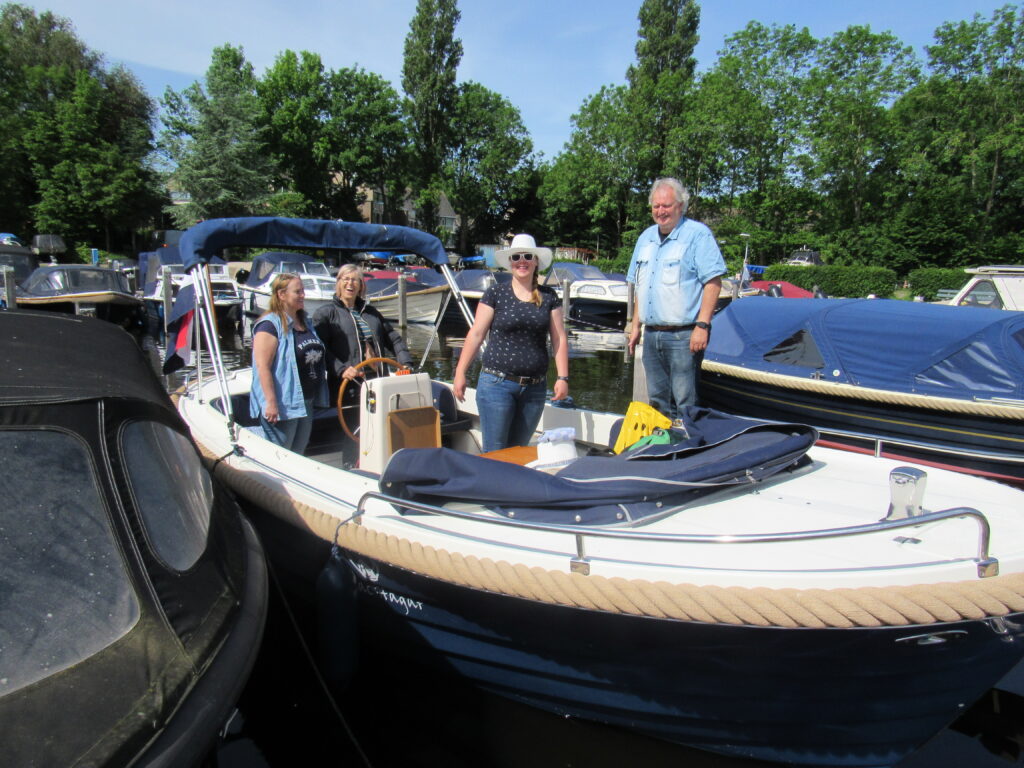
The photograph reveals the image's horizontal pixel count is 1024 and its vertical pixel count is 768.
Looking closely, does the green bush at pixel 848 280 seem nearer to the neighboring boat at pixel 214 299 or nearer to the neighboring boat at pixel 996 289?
the neighboring boat at pixel 996 289

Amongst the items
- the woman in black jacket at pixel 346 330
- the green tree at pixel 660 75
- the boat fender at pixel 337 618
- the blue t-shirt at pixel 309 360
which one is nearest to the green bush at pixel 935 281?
the green tree at pixel 660 75

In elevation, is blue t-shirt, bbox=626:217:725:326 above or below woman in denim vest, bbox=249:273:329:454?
above

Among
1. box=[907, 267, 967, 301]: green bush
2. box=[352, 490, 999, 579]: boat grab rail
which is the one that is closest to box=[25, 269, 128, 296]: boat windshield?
box=[352, 490, 999, 579]: boat grab rail

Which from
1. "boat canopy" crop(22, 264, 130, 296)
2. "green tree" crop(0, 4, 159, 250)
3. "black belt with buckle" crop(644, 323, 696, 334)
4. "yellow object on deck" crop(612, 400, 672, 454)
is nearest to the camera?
"yellow object on deck" crop(612, 400, 672, 454)

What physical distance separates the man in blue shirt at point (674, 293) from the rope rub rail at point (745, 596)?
186 centimetres

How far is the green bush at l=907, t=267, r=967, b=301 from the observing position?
24.5 meters

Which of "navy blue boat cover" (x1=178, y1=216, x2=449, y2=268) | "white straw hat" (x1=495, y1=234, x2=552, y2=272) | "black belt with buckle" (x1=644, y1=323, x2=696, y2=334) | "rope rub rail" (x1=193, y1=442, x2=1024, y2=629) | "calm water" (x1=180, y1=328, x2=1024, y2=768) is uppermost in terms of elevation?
"navy blue boat cover" (x1=178, y1=216, x2=449, y2=268)

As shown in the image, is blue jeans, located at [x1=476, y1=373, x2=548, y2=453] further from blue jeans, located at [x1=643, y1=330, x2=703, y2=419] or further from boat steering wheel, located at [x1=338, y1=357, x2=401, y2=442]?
blue jeans, located at [x1=643, y1=330, x2=703, y2=419]

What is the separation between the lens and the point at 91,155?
31594 mm

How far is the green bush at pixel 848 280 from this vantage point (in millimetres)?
25297

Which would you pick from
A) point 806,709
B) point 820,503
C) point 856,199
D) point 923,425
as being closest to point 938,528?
point 820,503

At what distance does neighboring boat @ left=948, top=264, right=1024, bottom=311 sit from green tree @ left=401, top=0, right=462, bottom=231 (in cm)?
3927

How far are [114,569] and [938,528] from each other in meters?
2.79

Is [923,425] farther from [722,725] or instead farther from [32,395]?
[32,395]
